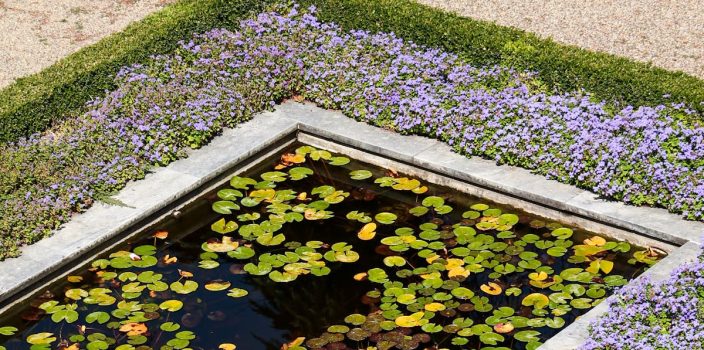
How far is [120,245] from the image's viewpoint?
9.55m

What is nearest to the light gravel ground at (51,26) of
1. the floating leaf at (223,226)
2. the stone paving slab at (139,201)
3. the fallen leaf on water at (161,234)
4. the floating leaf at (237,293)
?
the stone paving slab at (139,201)

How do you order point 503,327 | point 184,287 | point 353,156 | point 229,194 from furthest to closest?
point 353,156 → point 229,194 → point 184,287 → point 503,327

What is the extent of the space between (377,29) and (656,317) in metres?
4.84

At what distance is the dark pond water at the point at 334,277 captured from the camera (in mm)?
8438

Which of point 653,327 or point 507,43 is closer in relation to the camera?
point 653,327

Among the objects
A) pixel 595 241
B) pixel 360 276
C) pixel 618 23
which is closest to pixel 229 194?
pixel 360 276

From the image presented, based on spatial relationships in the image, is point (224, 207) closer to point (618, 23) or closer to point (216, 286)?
point (216, 286)

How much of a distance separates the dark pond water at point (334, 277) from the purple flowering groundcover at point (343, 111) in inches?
21.8

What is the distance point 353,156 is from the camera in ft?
35.5

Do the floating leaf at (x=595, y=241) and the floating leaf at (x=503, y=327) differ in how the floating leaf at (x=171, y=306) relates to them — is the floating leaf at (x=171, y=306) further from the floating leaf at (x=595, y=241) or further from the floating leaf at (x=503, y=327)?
the floating leaf at (x=595, y=241)

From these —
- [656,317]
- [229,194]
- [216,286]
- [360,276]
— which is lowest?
[656,317]

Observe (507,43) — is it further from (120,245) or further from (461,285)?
(120,245)

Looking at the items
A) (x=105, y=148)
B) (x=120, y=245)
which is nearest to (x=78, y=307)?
(x=120, y=245)

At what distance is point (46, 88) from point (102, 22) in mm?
1930
